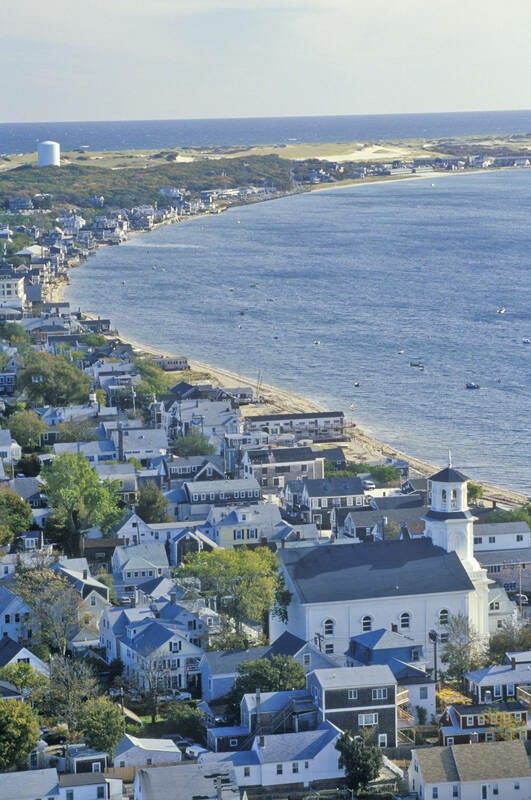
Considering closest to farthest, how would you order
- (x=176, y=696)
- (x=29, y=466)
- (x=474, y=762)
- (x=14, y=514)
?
(x=474, y=762)
(x=176, y=696)
(x=14, y=514)
(x=29, y=466)

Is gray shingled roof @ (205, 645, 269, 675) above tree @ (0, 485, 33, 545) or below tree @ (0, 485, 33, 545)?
above

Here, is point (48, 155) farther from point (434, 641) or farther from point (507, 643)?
A: point (507, 643)

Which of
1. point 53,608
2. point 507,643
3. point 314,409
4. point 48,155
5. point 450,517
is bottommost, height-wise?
point 48,155

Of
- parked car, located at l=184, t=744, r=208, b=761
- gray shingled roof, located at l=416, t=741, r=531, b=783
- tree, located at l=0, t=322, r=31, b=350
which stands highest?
gray shingled roof, located at l=416, t=741, r=531, b=783

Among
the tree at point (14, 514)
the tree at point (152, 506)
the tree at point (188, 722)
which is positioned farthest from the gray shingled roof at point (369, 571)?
the tree at point (152, 506)

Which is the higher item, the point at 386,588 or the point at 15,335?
the point at 386,588

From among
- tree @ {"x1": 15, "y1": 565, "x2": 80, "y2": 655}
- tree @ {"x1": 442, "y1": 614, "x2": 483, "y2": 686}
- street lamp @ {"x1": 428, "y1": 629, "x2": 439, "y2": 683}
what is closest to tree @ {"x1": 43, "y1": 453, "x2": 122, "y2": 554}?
tree @ {"x1": 15, "y1": 565, "x2": 80, "y2": 655}

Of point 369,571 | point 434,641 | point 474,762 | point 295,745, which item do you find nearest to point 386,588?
point 369,571

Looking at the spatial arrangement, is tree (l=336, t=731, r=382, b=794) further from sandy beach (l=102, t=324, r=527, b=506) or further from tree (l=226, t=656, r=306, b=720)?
sandy beach (l=102, t=324, r=527, b=506)
